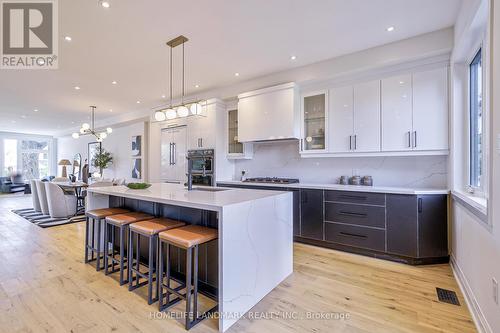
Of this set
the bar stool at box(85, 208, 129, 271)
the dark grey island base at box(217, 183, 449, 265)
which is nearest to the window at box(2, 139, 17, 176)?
the bar stool at box(85, 208, 129, 271)

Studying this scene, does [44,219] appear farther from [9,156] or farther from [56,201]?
[9,156]

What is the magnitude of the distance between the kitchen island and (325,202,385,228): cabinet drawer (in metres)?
1.05

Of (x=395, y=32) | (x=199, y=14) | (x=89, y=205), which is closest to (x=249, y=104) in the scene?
(x=199, y=14)

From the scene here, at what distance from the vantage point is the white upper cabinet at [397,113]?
304 centimetres

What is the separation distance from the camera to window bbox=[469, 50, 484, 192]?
2283 mm

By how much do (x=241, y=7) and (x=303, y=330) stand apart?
2883mm

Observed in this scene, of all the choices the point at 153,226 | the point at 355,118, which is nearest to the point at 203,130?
the point at 355,118

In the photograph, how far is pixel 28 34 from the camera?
9.28 feet

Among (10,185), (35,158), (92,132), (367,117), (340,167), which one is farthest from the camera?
(35,158)

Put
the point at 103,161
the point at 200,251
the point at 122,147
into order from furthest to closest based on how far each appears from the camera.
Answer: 1. the point at 103,161
2. the point at 122,147
3. the point at 200,251

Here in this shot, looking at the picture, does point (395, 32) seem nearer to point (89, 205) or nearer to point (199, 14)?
point (199, 14)

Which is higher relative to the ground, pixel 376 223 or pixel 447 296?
pixel 376 223

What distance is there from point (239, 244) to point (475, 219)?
74.0 inches

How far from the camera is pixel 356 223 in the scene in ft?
10.2
